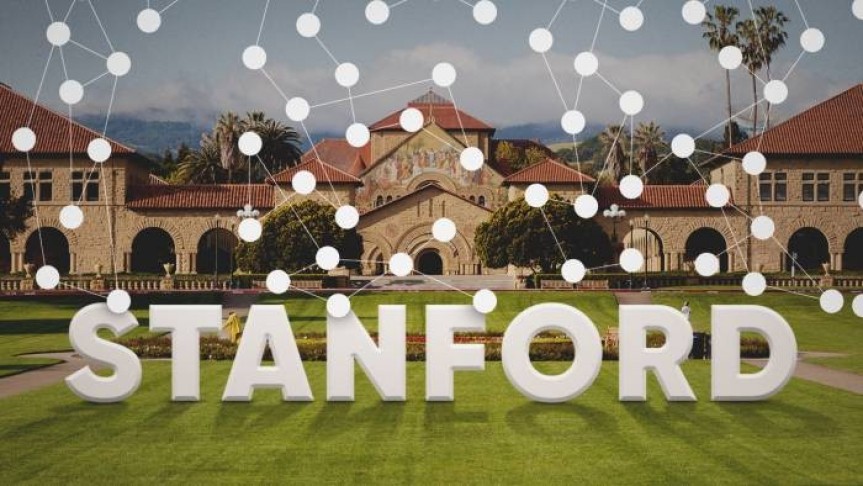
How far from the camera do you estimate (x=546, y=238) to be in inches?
2060

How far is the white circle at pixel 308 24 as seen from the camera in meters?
14.7

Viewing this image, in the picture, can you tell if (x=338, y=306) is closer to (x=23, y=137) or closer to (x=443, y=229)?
(x=443, y=229)

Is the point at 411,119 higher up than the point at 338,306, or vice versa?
the point at 411,119

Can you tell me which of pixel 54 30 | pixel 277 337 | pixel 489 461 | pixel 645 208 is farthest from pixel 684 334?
pixel 645 208

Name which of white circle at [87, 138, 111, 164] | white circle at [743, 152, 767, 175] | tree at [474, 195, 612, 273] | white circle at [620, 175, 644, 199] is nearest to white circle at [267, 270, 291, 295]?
white circle at [87, 138, 111, 164]

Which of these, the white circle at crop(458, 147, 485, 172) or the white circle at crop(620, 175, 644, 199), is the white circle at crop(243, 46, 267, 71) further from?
the white circle at crop(620, 175, 644, 199)

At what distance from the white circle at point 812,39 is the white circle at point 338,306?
7615 millimetres

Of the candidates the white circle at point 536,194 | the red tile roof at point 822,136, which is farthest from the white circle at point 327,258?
the red tile roof at point 822,136

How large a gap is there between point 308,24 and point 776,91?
6625mm

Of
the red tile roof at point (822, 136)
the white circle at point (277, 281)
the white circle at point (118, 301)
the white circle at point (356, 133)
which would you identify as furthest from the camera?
the red tile roof at point (822, 136)

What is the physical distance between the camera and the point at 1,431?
624 inches

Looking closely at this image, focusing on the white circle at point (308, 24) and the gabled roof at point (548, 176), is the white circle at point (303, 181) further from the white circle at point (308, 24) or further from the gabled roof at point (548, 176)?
the gabled roof at point (548, 176)

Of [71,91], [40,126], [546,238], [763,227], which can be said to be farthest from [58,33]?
Answer: [40,126]

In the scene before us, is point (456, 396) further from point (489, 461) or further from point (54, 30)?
point (54, 30)
